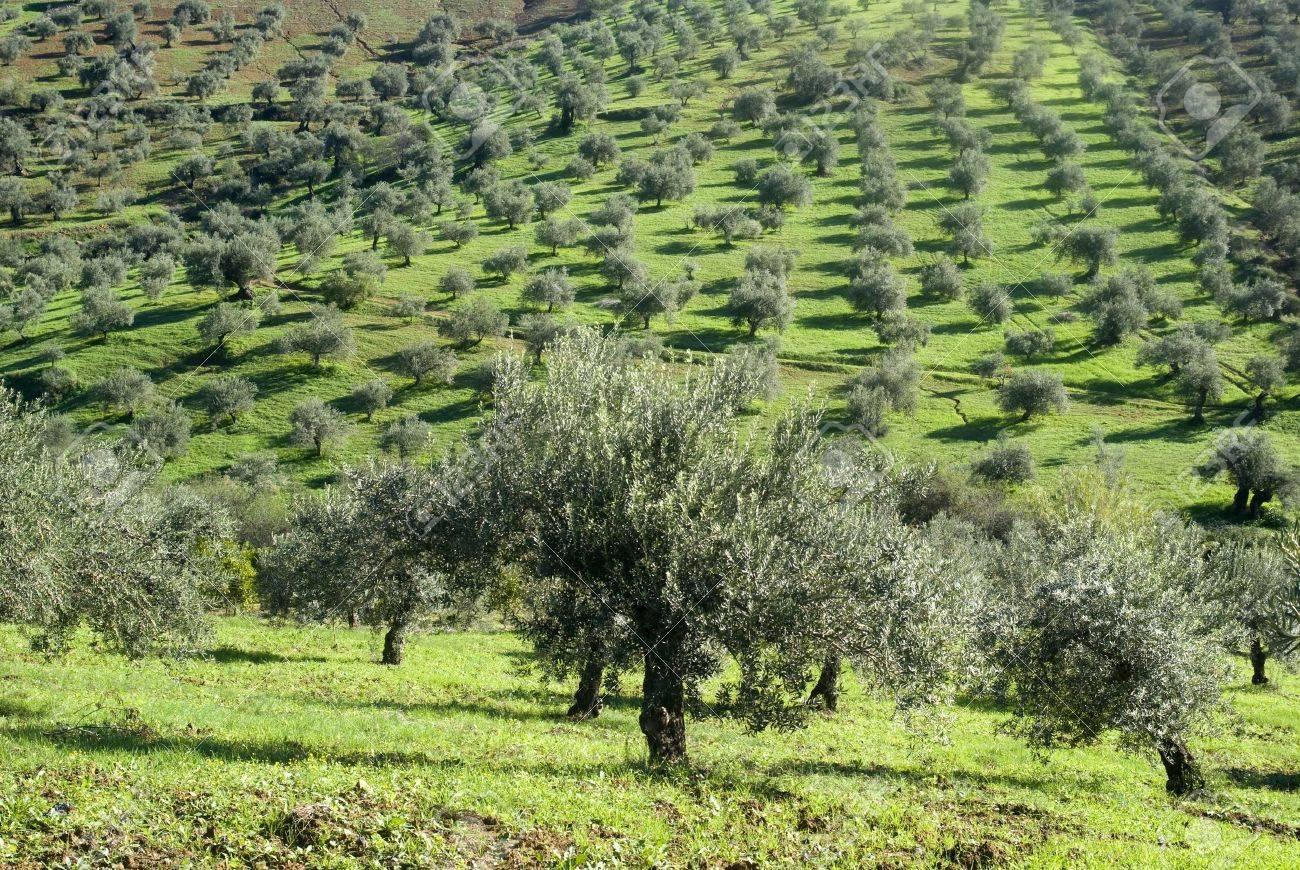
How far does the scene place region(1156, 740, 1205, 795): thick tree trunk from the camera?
23.5 meters

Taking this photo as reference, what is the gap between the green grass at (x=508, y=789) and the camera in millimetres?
11984

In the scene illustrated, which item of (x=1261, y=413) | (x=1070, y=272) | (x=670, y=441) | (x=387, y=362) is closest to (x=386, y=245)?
(x=387, y=362)

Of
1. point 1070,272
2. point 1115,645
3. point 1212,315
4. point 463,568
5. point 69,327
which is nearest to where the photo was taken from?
point 1115,645

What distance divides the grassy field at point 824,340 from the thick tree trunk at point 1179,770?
1679 inches

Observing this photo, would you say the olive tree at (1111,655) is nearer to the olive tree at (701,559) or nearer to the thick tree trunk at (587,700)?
the olive tree at (701,559)

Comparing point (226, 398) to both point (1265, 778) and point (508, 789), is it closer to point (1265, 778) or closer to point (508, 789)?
point (508, 789)

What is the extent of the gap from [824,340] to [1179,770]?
9324 cm

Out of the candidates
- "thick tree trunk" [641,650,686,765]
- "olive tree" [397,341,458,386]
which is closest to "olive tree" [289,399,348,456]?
"olive tree" [397,341,458,386]

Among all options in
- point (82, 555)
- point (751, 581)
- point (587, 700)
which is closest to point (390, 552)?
point (587, 700)

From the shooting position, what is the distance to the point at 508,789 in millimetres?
14961

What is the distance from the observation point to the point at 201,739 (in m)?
17.6

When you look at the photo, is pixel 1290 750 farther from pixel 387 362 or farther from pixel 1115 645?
pixel 387 362

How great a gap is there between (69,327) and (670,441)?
11625 cm

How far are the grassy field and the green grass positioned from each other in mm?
42866
